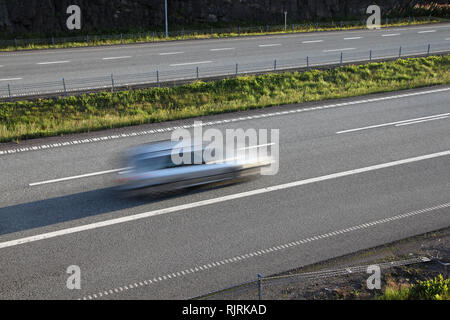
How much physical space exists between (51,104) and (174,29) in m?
19.7

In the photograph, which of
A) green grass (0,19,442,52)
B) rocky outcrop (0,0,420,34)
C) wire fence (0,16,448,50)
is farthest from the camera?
rocky outcrop (0,0,420,34)

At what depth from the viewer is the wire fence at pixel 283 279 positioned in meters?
8.29

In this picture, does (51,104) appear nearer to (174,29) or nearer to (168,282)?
(168,282)

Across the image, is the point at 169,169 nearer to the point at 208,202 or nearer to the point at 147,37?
the point at 208,202

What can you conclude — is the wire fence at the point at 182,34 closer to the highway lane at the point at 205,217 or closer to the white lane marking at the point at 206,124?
the white lane marking at the point at 206,124

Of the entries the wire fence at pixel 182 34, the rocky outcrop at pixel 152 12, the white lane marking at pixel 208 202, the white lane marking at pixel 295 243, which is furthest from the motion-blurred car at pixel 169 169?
the rocky outcrop at pixel 152 12

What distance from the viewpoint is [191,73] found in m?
24.6

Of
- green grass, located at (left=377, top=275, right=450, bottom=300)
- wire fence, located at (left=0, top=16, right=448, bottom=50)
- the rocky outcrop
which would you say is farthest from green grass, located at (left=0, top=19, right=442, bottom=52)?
green grass, located at (left=377, top=275, right=450, bottom=300)

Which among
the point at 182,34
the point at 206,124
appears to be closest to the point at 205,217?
the point at 206,124

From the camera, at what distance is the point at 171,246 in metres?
10.2

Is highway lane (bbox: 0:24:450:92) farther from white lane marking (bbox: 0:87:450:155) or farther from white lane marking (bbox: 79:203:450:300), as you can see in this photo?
white lane marking (bbox: 79:203:450:300)

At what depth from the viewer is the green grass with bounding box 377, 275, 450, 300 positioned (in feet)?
27.7

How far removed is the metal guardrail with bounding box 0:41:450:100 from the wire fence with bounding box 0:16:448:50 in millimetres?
9537

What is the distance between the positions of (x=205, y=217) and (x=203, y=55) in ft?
62.0
